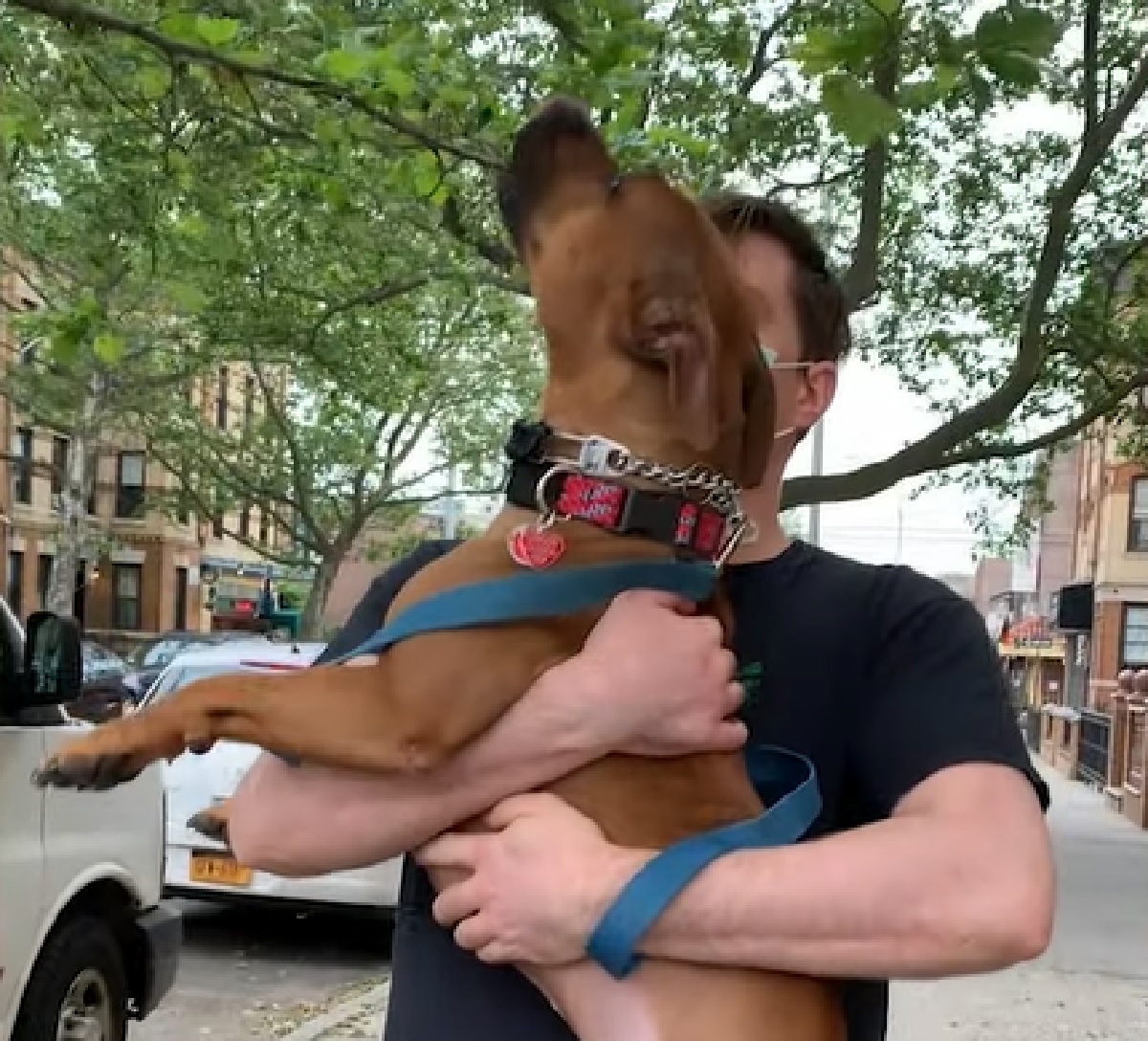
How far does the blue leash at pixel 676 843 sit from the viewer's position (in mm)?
1641

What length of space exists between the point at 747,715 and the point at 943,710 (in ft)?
0.81

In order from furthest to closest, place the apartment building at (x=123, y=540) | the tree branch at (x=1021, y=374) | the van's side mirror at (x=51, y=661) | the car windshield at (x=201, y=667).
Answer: the apartment building at (x=123, y=540) → the tree branch at (x=1021, y=374) → the car windshield at (x=201, y=667) → the van's side mirror at (x=51, y=661)

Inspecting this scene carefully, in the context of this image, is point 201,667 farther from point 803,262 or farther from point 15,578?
point 15,578

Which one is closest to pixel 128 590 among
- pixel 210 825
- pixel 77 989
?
pixel 77 989

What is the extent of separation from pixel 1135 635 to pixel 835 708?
3558cm

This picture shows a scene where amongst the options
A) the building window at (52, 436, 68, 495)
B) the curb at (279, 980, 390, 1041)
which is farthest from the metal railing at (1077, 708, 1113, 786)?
the building window at (52, 436, 68, 495)

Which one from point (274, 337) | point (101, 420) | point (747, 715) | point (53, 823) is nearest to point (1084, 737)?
point (274, 337)

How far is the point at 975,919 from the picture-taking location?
1655 mm

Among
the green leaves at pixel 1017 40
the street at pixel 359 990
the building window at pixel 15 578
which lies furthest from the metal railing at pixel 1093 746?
the building window at pixel 15 578

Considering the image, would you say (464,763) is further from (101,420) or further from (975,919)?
(101,420)

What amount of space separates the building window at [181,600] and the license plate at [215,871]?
42.1 metres

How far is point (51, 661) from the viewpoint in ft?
15.2

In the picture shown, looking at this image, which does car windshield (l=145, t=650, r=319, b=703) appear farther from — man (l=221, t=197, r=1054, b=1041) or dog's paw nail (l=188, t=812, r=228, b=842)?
man (l=221, t=197, r=1054, b=1041)

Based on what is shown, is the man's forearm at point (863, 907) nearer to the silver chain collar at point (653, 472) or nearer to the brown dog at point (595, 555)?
the brown dog at point (595, 555)
